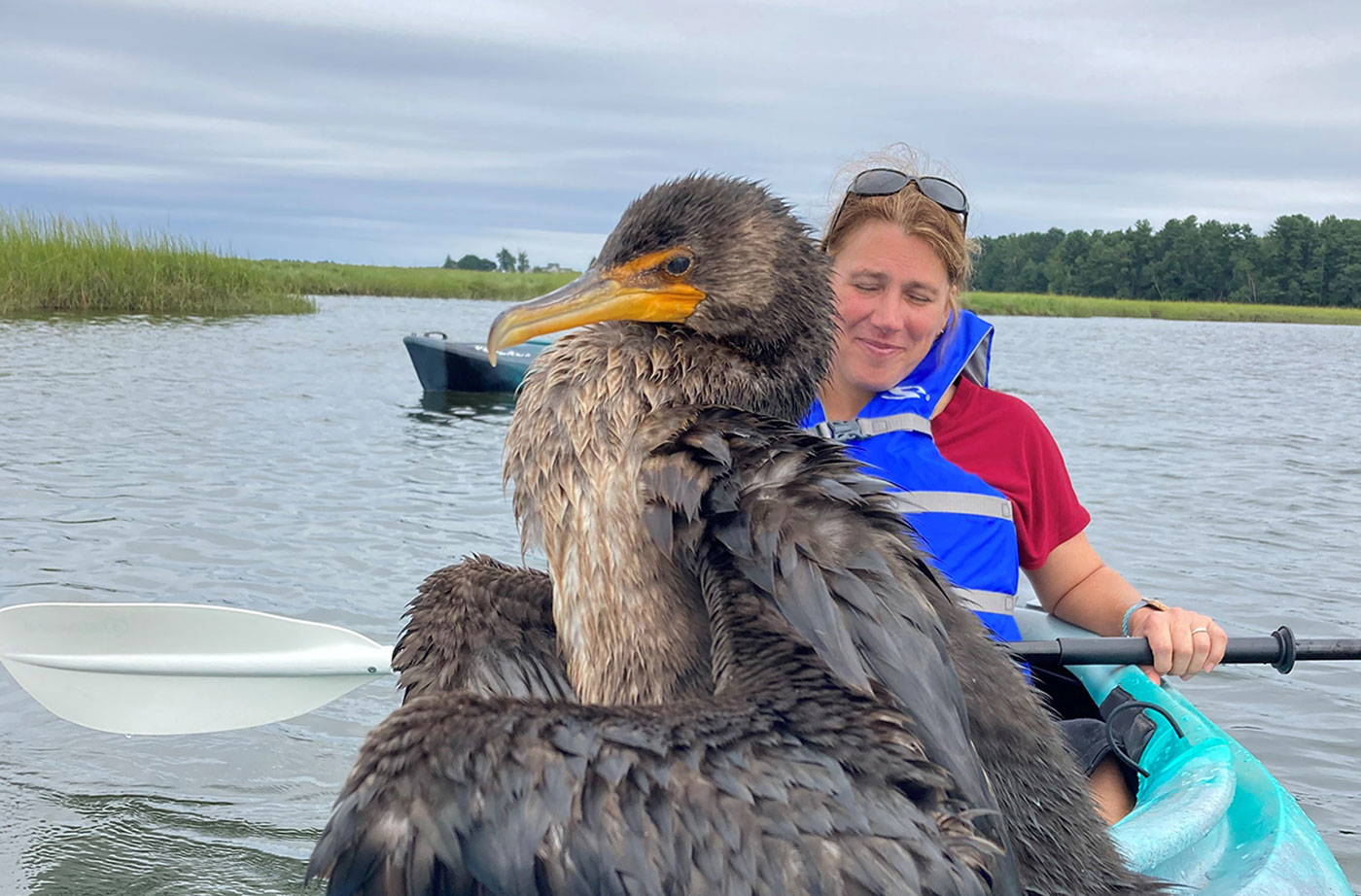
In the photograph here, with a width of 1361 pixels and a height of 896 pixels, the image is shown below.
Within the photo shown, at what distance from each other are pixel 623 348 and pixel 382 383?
14534mm

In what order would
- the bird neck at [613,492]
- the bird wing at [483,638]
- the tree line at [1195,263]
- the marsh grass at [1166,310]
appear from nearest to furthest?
1. the bird neck at [613,492]
2. the bird wing at [483,638]
3. the marsh grass at [1166,310]
4. the tree line at [1195,263]

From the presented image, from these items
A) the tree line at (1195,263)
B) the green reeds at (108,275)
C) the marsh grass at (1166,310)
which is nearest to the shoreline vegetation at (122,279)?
the green reeds at (108,275)

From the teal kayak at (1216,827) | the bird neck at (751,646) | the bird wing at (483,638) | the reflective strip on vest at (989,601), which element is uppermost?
the bird neck at (751,646)

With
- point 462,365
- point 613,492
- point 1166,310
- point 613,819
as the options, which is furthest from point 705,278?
point 1166,310

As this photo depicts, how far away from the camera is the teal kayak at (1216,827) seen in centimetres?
252

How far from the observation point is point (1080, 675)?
3.67 metres

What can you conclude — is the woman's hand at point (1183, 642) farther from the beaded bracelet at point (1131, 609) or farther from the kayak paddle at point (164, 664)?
the kayak paddle at point (164, 664)

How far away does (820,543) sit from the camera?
6.14 ft

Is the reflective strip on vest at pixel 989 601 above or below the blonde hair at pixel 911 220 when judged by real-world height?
below

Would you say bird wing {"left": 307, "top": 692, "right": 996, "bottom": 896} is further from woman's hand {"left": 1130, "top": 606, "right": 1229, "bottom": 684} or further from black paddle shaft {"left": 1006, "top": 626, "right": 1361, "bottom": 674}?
woman's hand {"left": 1130, "top": 606, "right": 1229, "bottom": 684}

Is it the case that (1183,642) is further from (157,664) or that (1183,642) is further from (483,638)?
(157,664)

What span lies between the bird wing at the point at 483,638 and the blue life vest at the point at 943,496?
3.68 feet

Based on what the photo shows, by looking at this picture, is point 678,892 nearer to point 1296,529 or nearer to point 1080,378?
point 1296,529

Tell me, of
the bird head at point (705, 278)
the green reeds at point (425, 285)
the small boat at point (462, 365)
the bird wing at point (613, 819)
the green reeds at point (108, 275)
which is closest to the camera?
the bird wing at point (613, 819)
